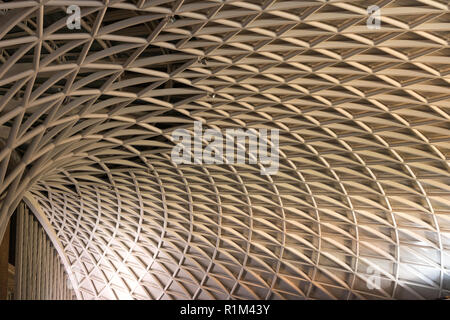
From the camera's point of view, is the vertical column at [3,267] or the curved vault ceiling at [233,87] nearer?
the curved vault ceiling at [233,87]

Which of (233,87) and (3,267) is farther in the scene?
(3,267)

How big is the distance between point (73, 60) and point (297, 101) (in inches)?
585

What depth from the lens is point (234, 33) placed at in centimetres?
2827

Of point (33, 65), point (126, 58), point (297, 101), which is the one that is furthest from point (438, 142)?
point (33, 65)

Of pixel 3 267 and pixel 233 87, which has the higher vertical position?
pixel 233 87

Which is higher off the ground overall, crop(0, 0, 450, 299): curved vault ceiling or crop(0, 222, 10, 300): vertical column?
crop(0, 0, 450, 299): curved vault ceiling

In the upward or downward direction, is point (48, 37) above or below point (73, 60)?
below

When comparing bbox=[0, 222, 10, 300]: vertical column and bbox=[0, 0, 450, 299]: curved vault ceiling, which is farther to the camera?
bbox=[0, 222, 10, 300]: vertical column

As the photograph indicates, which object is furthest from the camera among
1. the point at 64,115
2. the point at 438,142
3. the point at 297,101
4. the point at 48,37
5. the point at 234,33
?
the point at 438,142

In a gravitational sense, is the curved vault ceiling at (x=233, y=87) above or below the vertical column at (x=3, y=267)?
above
